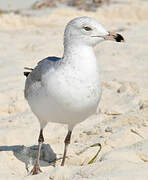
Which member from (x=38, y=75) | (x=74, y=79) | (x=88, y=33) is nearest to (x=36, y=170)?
(x=38, y=75)

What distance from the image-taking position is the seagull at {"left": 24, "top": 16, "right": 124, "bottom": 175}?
13.9 feet

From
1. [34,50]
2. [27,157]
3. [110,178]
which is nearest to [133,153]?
[110,178]

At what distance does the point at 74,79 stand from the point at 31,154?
1342 millimetres

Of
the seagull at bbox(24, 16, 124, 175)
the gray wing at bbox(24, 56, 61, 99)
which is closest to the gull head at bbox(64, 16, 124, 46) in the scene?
the seagull at bbox(24, 16, 124, 175)

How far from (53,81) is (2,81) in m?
3.20

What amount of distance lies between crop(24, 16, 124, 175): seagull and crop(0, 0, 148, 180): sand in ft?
1.61

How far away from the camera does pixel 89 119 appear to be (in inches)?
234

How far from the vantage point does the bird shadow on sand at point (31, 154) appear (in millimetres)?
5113

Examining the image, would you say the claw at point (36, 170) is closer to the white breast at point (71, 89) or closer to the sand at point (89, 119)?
the sand at point (89, 119)

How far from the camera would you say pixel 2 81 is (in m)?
7.36

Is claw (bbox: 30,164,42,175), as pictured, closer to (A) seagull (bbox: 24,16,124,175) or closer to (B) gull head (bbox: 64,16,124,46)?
(A) seagull (bbox: 24,16,124,175)

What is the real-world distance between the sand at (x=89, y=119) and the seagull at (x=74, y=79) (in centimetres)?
49

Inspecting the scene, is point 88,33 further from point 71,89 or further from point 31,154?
point 31,154

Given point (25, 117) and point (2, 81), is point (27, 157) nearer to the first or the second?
point (25, 117)
